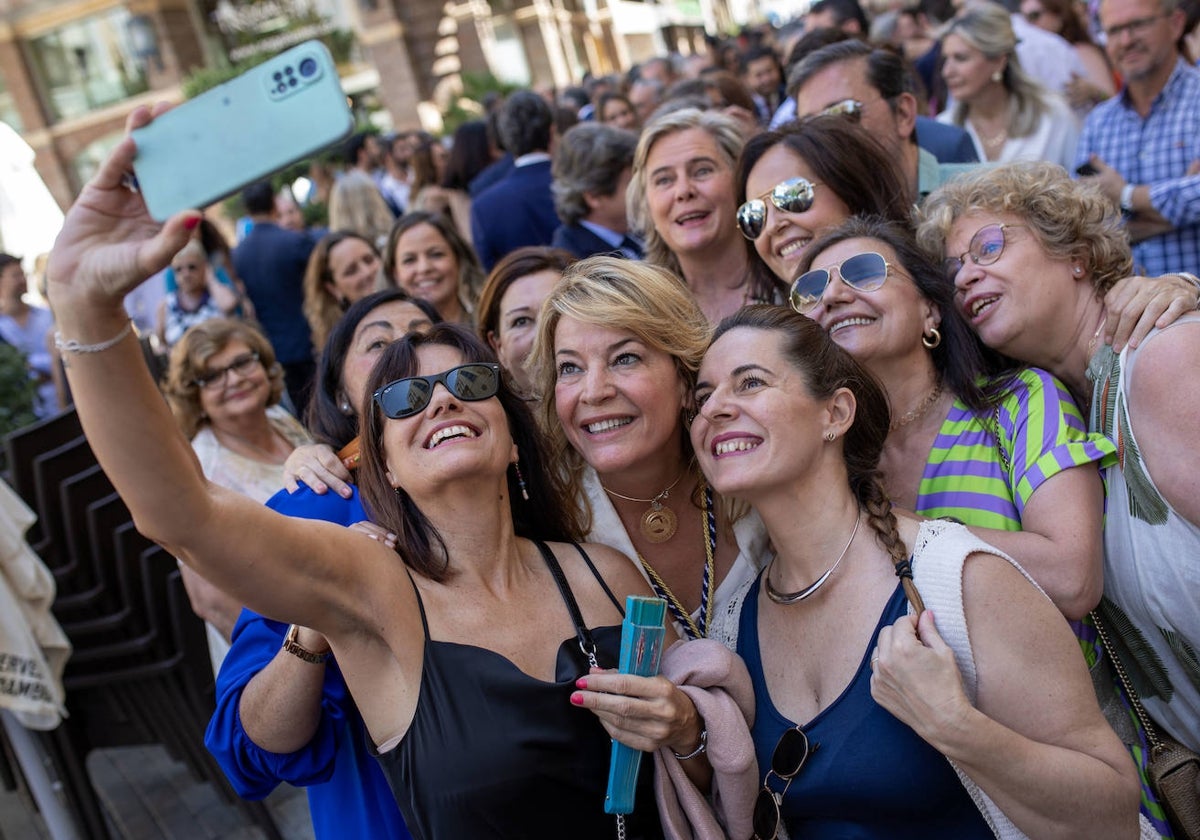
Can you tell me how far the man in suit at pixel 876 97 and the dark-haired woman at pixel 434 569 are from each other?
231cm

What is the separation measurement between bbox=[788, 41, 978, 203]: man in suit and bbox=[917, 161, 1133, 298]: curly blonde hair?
4.24ft

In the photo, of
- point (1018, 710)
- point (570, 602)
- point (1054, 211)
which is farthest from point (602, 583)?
point (1054, 211)

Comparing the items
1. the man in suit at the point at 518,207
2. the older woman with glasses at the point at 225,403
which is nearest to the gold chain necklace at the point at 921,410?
the older woman with glasses at the point at 225,403

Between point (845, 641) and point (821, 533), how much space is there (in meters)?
0.25

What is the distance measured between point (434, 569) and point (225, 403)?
231 cm

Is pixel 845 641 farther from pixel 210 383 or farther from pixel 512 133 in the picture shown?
pixel 512 133

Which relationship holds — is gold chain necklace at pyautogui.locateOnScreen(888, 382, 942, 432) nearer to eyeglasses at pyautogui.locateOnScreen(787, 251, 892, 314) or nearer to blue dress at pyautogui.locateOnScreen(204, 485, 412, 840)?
eyeglasses at pyautogui.locateOnScreen(787, 251, 892, 314)

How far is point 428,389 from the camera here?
2268 mm

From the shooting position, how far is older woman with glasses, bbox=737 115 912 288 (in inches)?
128

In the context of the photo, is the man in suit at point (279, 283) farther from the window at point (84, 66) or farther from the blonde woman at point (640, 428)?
the window at point (84, 66)

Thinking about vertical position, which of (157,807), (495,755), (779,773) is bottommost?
(157,807)

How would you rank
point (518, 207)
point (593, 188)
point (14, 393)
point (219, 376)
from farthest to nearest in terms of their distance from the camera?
1. point (518, 207)
2. point (14, 393)
3. point (593, 188)
4. point (219, 376)

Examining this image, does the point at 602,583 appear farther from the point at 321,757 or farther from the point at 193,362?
the point at 193,362

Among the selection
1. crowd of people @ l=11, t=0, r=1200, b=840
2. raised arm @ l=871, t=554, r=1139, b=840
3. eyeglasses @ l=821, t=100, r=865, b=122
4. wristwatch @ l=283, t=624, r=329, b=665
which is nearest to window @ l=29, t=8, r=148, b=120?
eyeglasses @ l=821, t=100, r=865, b=122
